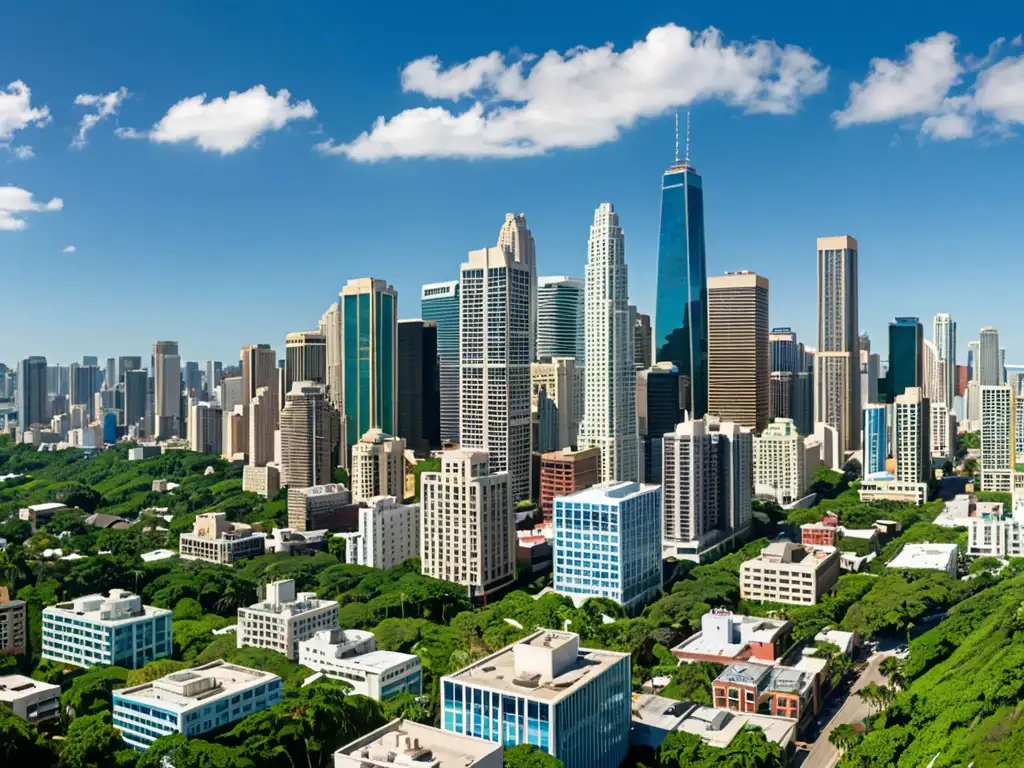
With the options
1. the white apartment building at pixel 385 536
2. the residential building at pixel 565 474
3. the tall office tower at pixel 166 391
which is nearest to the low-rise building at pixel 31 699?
the white apartment building at pixel 385 536

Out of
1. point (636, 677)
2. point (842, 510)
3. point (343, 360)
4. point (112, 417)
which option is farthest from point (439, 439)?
point (636, 677)

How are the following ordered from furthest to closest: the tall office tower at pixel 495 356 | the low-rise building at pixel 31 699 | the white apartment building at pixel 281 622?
the tall office tower at pixel 495 356, the white apartment building at pixel 281 622, the low-rise building at pixel 31 699

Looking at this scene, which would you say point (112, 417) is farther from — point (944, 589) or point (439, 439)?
point (944, 589)

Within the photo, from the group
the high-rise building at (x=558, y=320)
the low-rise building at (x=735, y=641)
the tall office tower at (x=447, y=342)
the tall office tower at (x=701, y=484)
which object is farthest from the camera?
the high-rise building at (x=558, y=320)

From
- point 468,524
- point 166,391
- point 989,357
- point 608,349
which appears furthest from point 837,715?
point 989,357

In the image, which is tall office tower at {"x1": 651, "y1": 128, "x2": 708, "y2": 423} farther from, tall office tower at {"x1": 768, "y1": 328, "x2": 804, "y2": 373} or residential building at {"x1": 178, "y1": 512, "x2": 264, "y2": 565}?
residential building at {"x1": 178, "y1": 512, "x2": 264, "y2": 565}

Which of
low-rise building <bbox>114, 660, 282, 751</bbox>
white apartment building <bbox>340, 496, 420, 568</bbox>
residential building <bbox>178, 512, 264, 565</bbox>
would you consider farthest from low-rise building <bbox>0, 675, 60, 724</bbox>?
residential building <bbox>178, 512, 264, 565</bbox>

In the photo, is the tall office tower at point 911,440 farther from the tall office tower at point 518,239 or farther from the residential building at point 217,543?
the residential building at point 217,543
